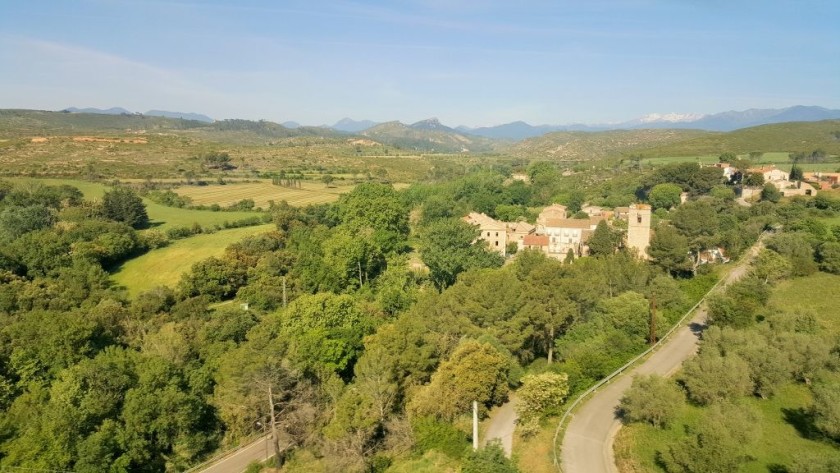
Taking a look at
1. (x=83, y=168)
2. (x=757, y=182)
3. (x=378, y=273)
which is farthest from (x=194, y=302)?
(x=83, y=168)

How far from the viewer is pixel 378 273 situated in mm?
39938

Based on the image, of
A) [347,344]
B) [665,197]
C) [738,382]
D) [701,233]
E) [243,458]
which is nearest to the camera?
[738,382]

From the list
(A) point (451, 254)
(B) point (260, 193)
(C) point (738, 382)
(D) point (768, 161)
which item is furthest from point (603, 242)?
(D) point (768, 161)

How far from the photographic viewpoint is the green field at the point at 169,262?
3984 centimetres

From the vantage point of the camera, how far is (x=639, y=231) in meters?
40.5

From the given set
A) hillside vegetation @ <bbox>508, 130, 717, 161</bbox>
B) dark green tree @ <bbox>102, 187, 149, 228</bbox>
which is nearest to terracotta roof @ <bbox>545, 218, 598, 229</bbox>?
dark green tree @ <bbox>102, 187, 149, 228</bbox>

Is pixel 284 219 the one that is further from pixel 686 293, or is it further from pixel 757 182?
pixel 757 182

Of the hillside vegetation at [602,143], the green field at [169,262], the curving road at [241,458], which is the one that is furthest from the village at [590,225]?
the hillside vegetation at [602,143]

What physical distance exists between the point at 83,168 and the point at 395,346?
79.5 m

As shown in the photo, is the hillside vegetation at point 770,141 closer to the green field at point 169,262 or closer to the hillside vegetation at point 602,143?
the hillside vegetation at point 602,143

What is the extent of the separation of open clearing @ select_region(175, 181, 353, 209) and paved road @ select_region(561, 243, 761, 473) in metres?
49.8

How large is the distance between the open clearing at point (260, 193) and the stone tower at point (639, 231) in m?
39.3

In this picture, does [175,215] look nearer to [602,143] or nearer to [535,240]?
[535,240]

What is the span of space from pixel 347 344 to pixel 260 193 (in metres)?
54.1
